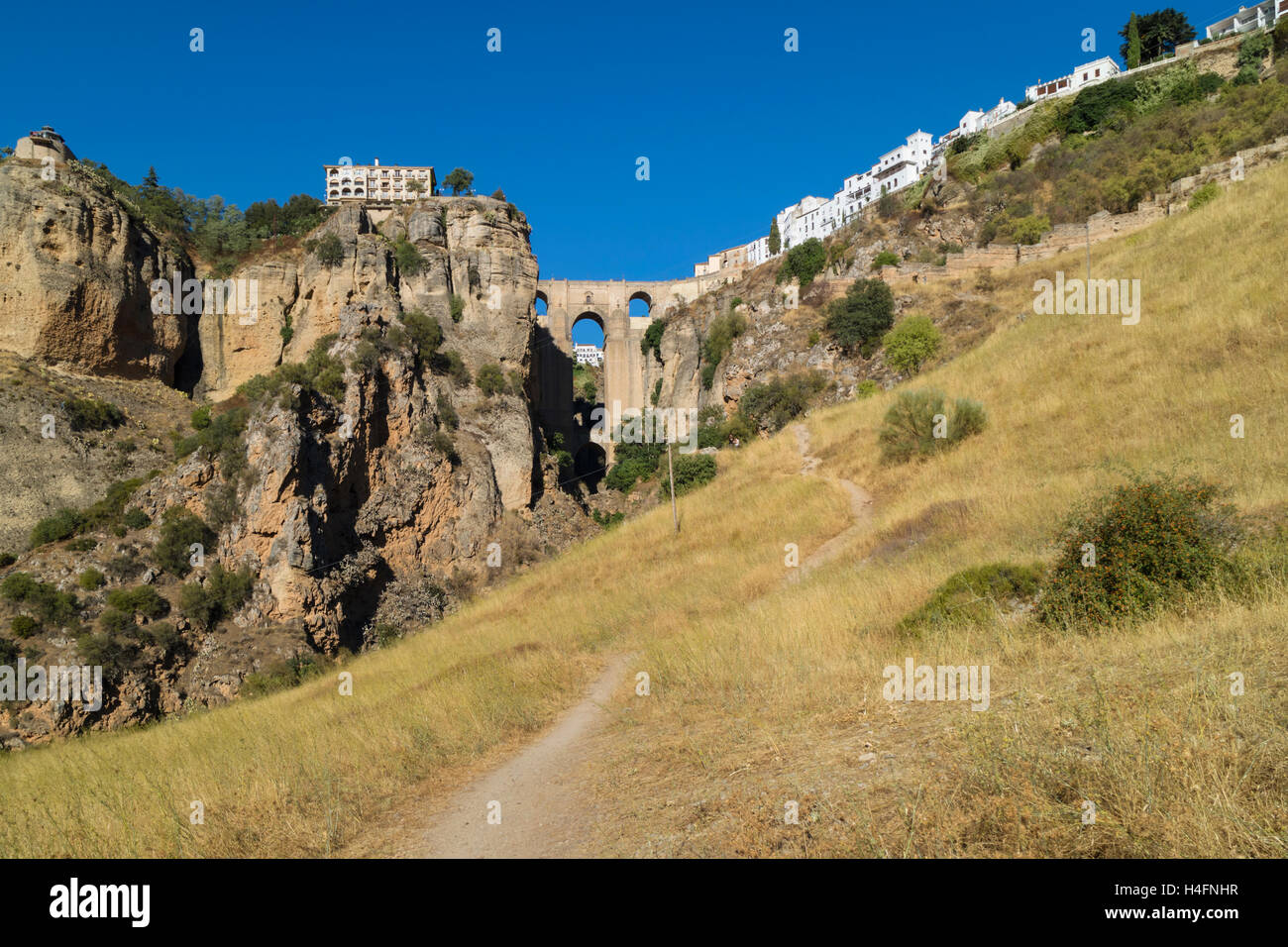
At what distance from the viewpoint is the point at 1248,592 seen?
6215 millimetres

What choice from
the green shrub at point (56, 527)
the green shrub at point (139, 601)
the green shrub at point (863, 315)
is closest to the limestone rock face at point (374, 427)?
the green shrub at point (56, 527)

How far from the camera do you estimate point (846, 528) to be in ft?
52.9

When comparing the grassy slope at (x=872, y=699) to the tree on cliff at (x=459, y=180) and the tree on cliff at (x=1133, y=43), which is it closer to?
the tree on cliff at (x=459, y=180)

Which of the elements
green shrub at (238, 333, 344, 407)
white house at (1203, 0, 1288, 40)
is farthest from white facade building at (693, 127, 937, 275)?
green shrub at (238, 333, 344, 407)

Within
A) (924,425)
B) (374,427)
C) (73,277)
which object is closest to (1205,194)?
(924,425)

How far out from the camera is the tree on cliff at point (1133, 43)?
2088 inches

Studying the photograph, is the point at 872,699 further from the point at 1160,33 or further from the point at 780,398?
the point at 1160,33

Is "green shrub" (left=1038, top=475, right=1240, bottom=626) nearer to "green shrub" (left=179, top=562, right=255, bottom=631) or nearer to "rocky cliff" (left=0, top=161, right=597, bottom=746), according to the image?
"rocky cliff" (left=0, top=161, right=597, bottom=746)

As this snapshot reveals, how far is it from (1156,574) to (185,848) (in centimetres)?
876

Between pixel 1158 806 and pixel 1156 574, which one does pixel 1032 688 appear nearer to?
pixel 1158 806

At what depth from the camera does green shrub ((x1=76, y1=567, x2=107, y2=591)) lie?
74.3 ft

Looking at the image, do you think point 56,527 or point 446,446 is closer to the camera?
point 56,527

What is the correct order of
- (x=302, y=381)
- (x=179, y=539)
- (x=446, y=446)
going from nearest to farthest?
(x=179, y=539) < (x=302, y=381) < (x=446, y=446)

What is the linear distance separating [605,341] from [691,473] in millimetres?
23581
